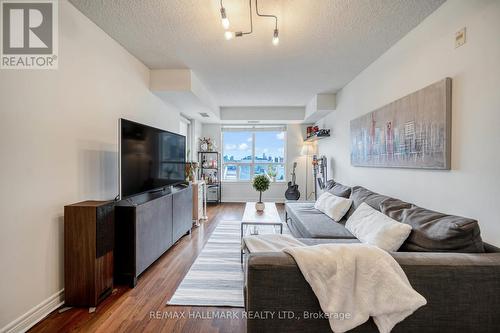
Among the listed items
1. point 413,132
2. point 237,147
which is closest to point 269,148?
point 237,147

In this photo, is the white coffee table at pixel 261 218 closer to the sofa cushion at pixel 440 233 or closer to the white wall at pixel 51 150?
the sofa cushion at pixel 440 233

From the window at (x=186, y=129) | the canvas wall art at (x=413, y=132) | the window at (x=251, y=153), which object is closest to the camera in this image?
the canvas wall art at (x=413, y=132)

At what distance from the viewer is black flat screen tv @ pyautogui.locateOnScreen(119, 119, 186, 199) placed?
2.29 metres

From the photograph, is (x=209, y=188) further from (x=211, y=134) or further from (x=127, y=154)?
(x=127, y=154)

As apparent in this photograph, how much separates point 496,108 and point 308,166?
5.05 m

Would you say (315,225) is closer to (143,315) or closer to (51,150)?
(143,315)

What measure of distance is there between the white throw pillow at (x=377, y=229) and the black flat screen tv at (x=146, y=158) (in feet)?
7.44

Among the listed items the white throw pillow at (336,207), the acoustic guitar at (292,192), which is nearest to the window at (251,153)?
the acoustic guitar at (292,192)

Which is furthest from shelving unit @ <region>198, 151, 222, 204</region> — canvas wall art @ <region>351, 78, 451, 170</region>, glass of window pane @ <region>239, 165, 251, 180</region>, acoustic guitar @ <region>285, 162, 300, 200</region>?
canvas wall art @ <region>351, 78, 451, 170</region>

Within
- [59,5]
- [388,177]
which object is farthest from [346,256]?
[59,5]

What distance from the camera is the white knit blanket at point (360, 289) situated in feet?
3.76

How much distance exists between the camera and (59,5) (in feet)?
6.20

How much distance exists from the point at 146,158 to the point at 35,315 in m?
1.59

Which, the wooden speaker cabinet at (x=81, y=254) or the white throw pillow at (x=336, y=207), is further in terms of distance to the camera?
the white throw pillow at (x=336, y=207)
